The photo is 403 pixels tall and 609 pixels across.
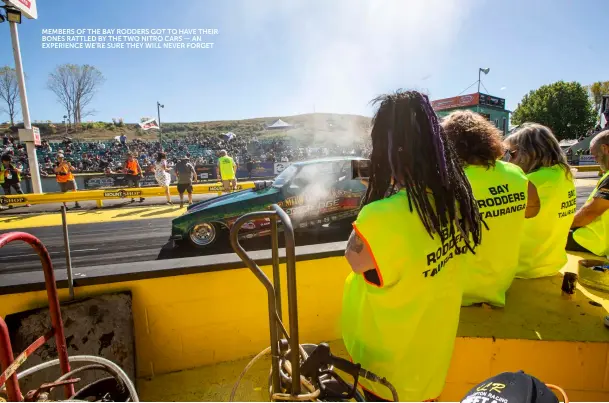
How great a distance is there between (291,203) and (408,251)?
4.78m

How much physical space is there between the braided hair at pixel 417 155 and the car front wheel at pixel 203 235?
197 inches

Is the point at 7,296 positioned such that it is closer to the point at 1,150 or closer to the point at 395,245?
the point at 395,245

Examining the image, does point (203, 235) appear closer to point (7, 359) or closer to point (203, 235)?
point (203, 235)

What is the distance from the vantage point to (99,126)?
4978cm

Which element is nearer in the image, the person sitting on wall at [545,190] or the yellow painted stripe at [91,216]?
the person sitting on wall at [545,190]

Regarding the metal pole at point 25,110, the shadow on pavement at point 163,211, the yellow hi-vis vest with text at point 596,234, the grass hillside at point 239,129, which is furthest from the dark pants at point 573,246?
the grass hillside at point 239,129

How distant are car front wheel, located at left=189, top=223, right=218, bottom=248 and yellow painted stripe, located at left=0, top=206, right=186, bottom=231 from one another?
12.4 feet

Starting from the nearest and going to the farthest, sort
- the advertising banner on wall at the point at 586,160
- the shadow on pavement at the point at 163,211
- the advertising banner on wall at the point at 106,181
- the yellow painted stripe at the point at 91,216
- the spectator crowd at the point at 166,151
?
the yellow painted stripe at the point at 91,216 < the shadow on pavement at the point at 163,211 < the advertising banner on wall at the point at 106,181 < the advertising banner on wall at the point at 586,160 < the spectator crowd at the point at 166,151

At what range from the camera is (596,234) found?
2.86 m

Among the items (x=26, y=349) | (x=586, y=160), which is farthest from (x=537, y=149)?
(x=586, y=160)

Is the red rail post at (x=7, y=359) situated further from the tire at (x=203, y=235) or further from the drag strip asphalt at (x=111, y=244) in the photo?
the tire at (x=203, y=235)

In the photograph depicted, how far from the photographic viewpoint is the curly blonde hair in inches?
75.0

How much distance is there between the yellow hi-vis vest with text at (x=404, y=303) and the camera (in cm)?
109

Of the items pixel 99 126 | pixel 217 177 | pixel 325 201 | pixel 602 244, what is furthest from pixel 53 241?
pixel 99 126
